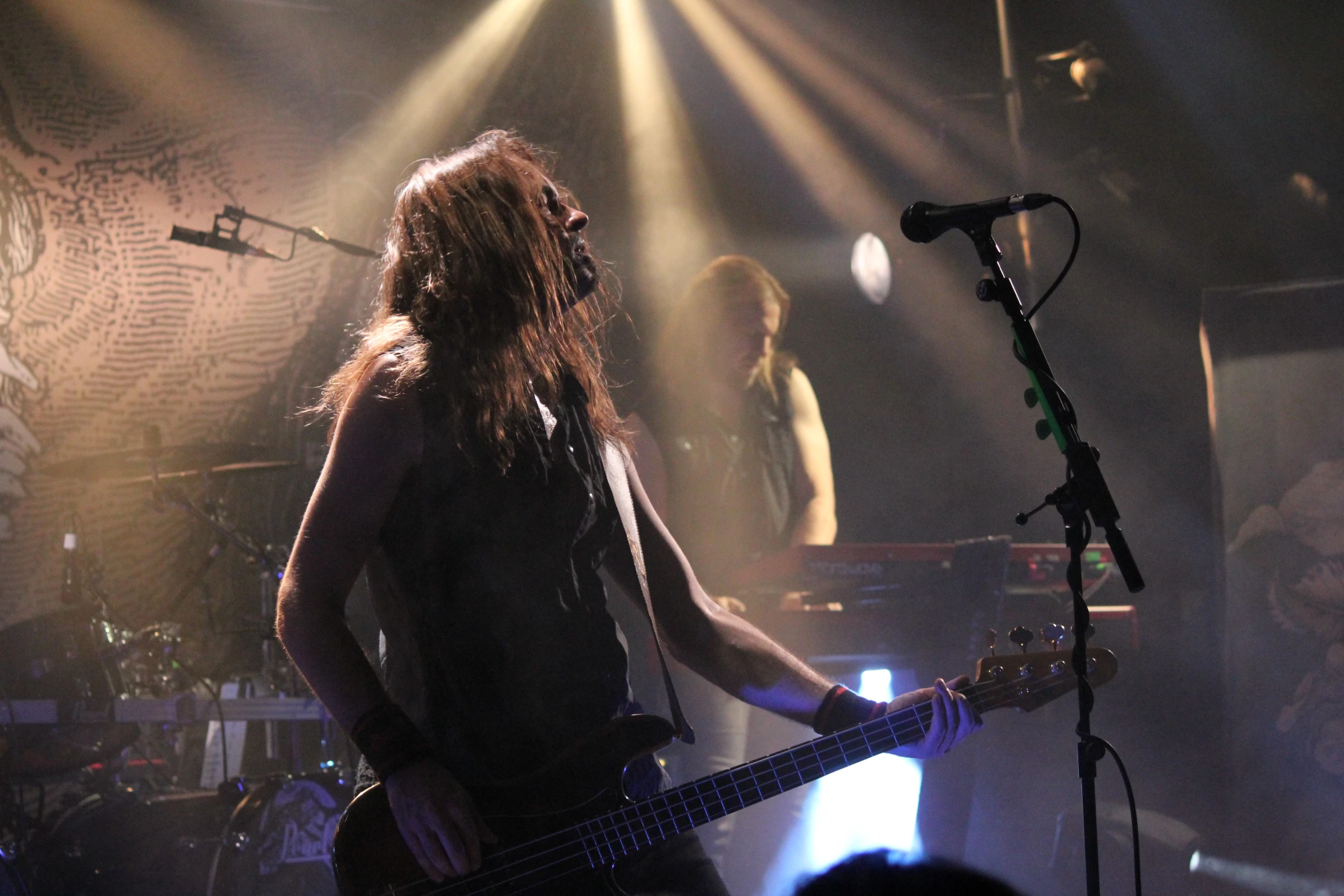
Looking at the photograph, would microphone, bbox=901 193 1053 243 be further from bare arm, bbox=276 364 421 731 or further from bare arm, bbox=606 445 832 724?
bare arm, bbox=276 364 421 731

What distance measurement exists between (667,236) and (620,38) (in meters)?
1.13

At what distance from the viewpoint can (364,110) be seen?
5531 mm

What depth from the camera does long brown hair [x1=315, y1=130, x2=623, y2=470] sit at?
1.84 m

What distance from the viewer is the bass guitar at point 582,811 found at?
1620 mm

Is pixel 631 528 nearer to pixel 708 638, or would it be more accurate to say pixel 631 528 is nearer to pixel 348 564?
pixel 708 638

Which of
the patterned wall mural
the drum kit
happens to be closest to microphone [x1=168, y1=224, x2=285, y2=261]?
the drum kit

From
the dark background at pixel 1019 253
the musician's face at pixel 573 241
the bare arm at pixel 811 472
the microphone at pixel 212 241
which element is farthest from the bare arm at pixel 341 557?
the bare arm at pixel 811 472

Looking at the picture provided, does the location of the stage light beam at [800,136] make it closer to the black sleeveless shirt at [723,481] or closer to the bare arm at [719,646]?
the black sleeveless shirt at [723,481]

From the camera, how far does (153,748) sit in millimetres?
4668

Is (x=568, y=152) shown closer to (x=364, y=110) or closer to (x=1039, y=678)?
(x=364, y=110)

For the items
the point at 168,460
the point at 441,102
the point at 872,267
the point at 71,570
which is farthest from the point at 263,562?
the point at 872,267

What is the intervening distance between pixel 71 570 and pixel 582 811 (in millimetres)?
3945

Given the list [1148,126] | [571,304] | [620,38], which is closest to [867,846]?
[571,304]

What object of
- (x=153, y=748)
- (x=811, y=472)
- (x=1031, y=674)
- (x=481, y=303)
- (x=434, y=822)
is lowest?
(x=811, y=472)
